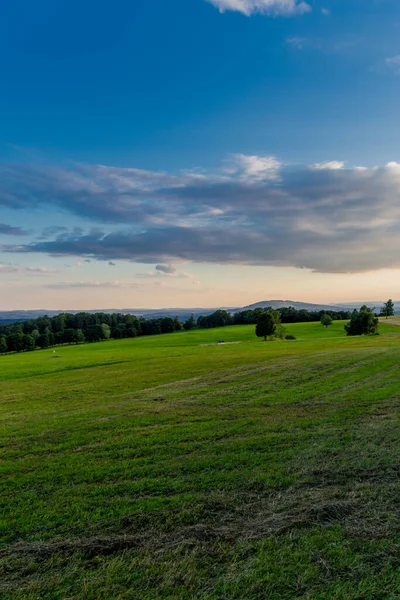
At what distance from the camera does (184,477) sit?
26.3 feet

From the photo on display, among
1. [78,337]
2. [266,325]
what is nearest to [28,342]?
[78,337]

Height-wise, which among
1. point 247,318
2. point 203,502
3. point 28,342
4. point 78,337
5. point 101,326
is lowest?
point 28,342

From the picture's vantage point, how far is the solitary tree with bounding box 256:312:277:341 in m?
75.6

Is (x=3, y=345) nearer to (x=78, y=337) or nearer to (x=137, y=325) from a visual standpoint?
(x=78, y=337)

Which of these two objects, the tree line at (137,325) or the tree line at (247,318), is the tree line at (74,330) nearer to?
the tree line at (137,325)

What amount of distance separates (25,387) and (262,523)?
22080 mm

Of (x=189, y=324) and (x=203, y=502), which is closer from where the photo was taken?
(x=203, y=502)

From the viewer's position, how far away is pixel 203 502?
6.88 metres

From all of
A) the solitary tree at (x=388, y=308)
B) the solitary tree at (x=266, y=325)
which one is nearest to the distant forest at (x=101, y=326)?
the solitary tree at (x=388, y=308)

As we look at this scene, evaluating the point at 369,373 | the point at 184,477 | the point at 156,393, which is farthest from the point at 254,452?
the point at 369,373

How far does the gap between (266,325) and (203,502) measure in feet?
230

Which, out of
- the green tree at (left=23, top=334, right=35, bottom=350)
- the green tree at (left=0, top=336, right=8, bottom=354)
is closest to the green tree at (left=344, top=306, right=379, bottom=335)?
the green tree at (left=23, top=334, right=35, bottom=350)

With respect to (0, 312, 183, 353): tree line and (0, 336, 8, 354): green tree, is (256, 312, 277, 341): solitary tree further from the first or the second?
(0, 336, 8, 354): green tree

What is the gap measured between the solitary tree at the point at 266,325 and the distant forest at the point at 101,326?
1290 inches
